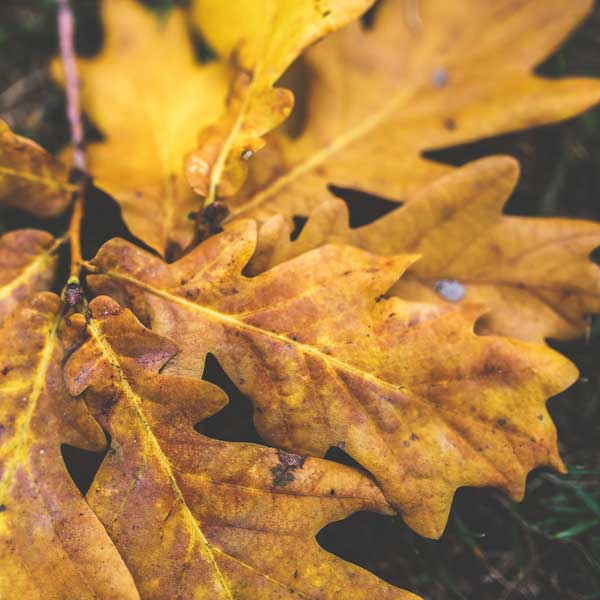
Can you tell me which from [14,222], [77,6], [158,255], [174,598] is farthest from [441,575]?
[77,6]

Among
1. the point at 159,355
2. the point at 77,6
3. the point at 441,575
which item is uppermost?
the point at 77,6

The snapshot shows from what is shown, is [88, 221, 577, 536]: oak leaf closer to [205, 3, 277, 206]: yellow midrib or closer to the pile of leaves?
the pile of leaves

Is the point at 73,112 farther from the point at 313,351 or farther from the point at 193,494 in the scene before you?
the point at 193,494

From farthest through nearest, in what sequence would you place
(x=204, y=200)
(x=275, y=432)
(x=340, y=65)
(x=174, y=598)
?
1. (x=340, y=65)
2. (x=204, y=200)
3. (x=275, y=432)
4. (x=174, y=598)

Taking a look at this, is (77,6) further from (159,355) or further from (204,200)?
(159,355)

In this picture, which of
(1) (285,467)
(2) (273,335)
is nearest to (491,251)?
(2) (273,335)

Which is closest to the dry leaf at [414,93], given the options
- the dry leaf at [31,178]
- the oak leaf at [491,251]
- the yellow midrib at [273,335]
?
the oak leaf at [491,251]

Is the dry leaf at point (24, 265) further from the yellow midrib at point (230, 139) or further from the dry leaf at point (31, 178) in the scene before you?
the yellow midrib at point (230, 139)
